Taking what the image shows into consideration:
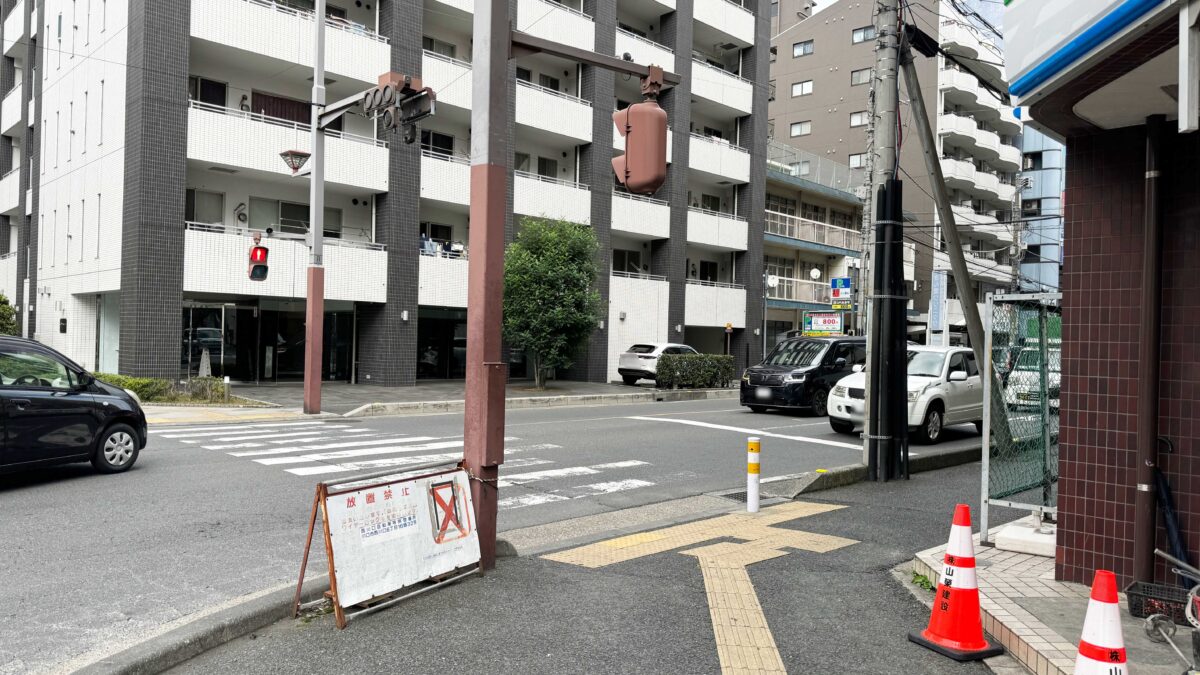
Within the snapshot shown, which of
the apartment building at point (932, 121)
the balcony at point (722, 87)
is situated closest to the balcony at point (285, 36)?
the balcony at point (722, 87)

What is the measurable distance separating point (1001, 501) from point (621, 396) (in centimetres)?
1800

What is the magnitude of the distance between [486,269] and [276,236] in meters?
18.6

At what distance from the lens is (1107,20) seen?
13.4 ft

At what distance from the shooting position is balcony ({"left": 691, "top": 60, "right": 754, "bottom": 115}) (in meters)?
34.9

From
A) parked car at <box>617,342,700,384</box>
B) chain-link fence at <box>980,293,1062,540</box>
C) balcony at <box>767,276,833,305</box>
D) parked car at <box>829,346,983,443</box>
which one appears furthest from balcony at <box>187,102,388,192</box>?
balcony at <box>767,276,833,305</box>

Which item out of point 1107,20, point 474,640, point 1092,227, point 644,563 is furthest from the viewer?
point 644,563

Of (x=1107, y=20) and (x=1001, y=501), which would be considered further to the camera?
(x=1001, y=501)

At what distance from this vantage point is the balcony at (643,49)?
32.2 m

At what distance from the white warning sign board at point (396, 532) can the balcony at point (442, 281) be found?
2068cm

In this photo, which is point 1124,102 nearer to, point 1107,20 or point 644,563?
point 1107,20

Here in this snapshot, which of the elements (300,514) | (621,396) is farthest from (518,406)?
(300,514)

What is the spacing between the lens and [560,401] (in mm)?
22609

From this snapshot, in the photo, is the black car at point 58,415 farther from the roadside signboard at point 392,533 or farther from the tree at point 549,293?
the tree at point 549,293

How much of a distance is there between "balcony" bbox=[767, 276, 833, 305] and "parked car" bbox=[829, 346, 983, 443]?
24.0 meters
